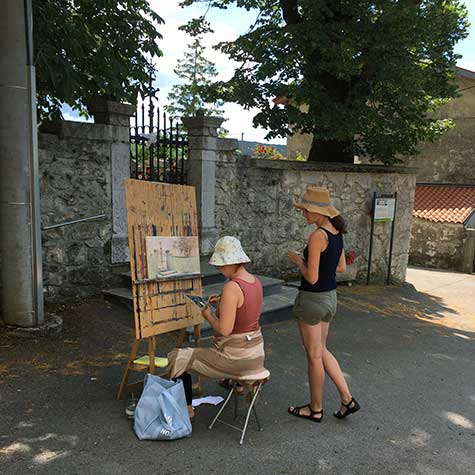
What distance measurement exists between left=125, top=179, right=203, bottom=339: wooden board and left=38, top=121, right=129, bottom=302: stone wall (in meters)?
2.62

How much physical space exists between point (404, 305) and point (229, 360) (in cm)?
625

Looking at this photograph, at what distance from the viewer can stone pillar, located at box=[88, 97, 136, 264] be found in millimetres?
6168

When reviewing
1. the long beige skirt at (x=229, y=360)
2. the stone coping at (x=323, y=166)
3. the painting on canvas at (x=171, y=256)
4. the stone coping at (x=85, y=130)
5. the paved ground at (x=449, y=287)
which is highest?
the stone coping at (x=85, y=130)

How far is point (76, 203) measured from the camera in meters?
6.00

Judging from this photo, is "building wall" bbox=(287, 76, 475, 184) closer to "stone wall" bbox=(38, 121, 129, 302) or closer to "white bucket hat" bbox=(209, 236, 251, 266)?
"stone wall" bbox=(38, 121, 129, 302)

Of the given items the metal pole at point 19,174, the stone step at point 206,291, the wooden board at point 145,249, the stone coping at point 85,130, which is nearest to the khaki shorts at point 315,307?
the wooden board at point 145,249

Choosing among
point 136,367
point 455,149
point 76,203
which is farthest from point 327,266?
point 455,149

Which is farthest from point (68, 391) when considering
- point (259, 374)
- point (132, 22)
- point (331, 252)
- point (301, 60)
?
point (301, 60)

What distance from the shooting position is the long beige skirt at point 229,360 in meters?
3.18

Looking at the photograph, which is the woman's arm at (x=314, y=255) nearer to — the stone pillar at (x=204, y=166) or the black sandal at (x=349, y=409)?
the black sandal at (x=349, y=409)

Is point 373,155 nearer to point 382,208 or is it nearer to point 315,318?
point 382,208

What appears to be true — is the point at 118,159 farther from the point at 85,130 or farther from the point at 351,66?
the point at 351,66

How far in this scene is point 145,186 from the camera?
11.7 ft

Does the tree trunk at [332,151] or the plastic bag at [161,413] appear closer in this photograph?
the plastic bag at [161,413]
